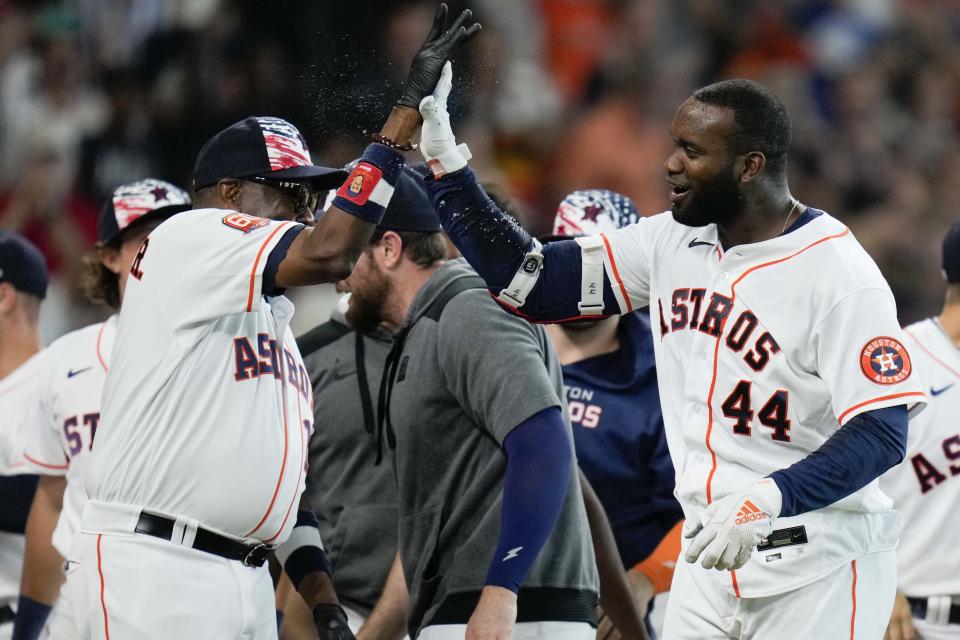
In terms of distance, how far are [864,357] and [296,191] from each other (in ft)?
5.07

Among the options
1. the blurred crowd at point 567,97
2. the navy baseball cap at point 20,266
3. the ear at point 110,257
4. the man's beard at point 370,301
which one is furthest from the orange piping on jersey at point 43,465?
the blurred crowd at point 567,97

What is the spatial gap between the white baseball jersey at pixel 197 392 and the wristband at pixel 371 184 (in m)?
0.19

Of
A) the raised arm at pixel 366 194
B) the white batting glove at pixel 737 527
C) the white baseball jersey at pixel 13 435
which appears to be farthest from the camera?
the white baseball jersey at pixel 13 435

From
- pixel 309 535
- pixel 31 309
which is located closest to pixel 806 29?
pixel 31 309

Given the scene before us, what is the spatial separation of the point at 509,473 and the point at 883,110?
7.16 m

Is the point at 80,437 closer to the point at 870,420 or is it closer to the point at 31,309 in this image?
the point at 31,309

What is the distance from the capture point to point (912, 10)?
392 inches

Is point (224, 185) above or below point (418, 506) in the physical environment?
above

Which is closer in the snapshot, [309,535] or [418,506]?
[418,506]

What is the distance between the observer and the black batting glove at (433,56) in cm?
327

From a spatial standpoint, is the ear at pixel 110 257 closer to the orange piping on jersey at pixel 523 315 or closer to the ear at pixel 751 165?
the orange piping on jersey at pixel 523 315

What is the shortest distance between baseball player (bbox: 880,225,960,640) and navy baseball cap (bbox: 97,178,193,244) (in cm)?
285

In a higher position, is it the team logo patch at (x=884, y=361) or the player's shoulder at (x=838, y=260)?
the player's shoulder at (x=838, y=260)

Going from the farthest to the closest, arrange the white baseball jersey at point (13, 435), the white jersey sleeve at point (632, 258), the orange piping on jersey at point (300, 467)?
the white baseball jersey at point (13, 435) < the white jersey sleeve at point (632, 258) < the orange piping on jersey at point (300, 467)
